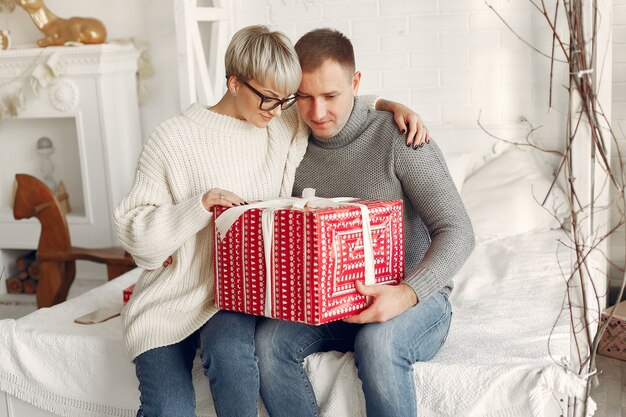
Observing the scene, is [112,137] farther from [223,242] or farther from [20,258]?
[223,242]

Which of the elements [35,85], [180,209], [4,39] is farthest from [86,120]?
[180,209]

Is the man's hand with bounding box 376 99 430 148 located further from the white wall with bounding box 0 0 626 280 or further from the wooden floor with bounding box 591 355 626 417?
the white wall with bounding box 0 0 626 280

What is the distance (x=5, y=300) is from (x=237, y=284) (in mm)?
2456

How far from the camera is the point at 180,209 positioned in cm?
188

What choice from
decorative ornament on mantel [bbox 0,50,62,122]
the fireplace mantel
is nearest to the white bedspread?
the fireplace mantel

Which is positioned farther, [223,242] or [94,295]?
[94,295]

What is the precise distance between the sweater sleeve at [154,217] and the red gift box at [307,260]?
0.08 meters

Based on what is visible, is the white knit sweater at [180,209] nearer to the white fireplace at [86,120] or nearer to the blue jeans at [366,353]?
the blue jeans at [366,353]

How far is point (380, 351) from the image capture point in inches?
69.0

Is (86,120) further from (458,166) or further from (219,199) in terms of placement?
(219,199)

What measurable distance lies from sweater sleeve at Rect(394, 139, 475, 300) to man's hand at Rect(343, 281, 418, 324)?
0.04 meters

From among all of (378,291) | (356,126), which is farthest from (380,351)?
(356,126)

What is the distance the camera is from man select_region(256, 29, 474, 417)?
5.83ft

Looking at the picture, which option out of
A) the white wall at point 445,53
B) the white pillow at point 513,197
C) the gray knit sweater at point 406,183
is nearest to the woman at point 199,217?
the gray knit sweater at point 406,183
